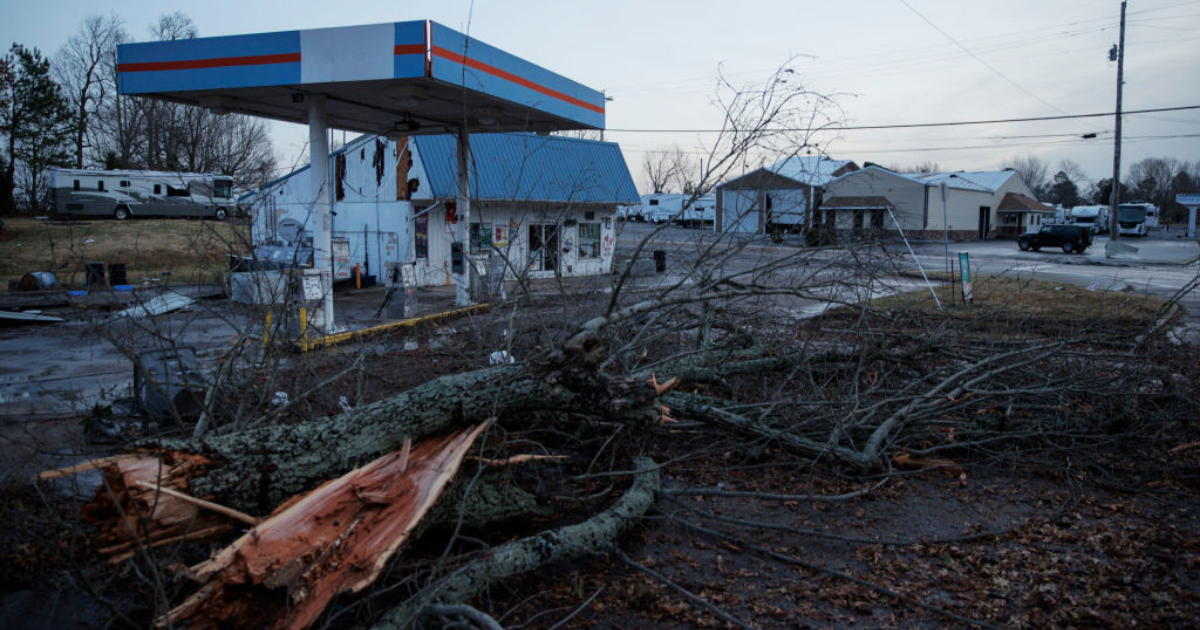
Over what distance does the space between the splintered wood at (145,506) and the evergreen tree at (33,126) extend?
142 ft

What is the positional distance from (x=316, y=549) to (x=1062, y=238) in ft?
154

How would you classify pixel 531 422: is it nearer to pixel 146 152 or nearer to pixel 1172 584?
pixel 1172 584

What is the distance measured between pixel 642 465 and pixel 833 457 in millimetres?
1504

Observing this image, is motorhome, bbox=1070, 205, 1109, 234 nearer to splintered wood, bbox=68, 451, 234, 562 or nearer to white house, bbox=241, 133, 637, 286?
white house, bbox=241, 133, 637, 286

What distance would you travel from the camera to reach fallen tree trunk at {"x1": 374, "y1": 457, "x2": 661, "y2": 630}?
10.5ft

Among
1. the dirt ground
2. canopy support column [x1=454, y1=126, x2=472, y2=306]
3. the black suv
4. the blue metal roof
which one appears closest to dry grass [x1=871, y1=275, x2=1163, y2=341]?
the dirt ground

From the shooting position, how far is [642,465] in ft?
15.6

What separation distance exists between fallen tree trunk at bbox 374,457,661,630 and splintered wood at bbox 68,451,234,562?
104 centimetres

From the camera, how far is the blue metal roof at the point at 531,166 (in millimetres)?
21031

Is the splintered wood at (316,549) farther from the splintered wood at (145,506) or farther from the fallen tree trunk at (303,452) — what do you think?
the splintered wood at (145,506)

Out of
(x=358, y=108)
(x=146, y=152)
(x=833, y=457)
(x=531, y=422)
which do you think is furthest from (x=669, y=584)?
(x=146, y=152)

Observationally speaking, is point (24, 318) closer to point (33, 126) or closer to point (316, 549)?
point (316, 549)

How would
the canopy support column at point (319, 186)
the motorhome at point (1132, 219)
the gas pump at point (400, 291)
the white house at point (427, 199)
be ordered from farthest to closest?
1. the motorhome at point (1132, 219)
2. the white house at point (427, 199)
3. the gas pump at point (400, 291)
4. the canopy support column at point (319, 186)

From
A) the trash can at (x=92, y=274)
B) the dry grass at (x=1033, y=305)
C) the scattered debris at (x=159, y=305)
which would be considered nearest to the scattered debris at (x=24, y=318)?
the scattered debris at (x=159, y=305)
